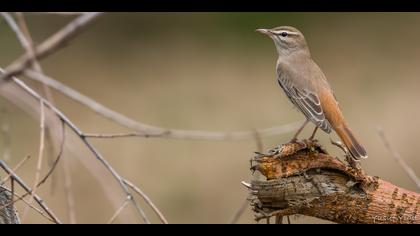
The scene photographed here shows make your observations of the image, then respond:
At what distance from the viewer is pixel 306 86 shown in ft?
16.3

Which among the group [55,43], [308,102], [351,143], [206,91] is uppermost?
[206,91]

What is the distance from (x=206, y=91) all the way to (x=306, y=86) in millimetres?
6530

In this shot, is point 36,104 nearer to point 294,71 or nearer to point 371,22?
point 294,71

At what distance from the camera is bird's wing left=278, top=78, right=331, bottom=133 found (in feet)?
15.4

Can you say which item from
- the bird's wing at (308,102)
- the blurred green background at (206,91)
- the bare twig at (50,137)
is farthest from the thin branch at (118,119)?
the blurred green background at (206,91)

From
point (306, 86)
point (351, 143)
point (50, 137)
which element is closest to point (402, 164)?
point (351, 143)

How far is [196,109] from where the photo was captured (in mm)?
10820

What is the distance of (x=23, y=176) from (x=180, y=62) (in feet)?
11.9

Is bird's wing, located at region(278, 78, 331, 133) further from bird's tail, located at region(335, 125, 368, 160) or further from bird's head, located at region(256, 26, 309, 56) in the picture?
bird's head, located at region(256, 26, 309, 56)

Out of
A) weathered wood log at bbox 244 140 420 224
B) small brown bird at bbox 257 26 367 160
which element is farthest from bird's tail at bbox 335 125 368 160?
weathered wood log at bbox 244 140 420 224

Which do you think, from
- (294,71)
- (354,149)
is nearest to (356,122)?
(294,71)

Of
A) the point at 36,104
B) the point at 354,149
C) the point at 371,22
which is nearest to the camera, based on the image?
the point at 36,104

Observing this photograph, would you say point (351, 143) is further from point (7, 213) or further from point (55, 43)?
point (55, 43)

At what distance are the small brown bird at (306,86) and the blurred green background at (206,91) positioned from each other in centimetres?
343
